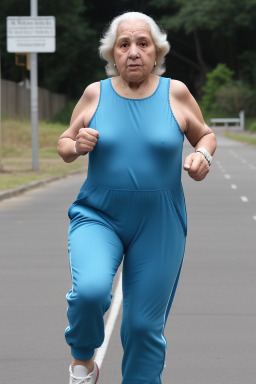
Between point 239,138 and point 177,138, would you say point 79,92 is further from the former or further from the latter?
point 177,138

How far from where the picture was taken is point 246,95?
83375 mm

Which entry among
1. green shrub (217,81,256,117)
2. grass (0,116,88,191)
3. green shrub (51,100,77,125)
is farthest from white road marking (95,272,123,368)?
green shrub (217,81,256,117)

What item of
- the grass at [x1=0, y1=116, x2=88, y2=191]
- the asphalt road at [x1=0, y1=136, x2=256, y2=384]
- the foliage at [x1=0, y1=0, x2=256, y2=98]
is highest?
the asphalt road at [x1=0, y1=136, x2=256, y2=384]

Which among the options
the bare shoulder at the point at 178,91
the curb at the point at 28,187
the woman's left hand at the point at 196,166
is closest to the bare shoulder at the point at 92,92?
the bare shoulder at the point at 178,91

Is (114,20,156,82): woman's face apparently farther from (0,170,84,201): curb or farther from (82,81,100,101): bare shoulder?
(0,170,84,201): curb

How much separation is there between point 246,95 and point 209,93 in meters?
4.38

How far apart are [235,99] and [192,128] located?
79531 mm

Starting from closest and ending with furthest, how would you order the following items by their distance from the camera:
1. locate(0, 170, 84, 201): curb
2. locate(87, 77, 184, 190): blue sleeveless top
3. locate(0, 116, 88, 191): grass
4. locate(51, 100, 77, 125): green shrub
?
locate(87, 77, 184, 190): blue sleeveless top
locate(0, 170, 84, 201): curb
locate(0, 116, 88, 191): grass
locate(51, 100, 77, 125): green shrub

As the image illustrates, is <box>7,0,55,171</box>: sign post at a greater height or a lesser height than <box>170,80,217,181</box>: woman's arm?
lesser

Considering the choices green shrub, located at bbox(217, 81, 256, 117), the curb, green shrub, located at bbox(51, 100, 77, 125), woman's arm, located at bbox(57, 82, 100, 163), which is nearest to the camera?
woman's arm, located at bbox(57, 82, 100, 163)

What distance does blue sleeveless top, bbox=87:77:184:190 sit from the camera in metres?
4.14

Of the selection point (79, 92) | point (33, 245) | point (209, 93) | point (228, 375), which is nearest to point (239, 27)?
point (209, 93)

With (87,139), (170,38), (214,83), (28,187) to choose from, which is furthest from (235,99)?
(87,139)

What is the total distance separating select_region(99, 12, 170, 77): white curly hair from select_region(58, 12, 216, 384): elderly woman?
0.25ft
